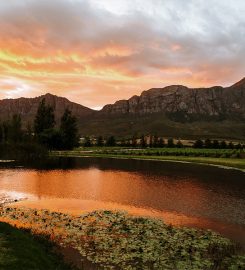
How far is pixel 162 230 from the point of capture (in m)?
30.3

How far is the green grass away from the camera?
59.6 ft

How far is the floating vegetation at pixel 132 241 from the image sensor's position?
22638mm

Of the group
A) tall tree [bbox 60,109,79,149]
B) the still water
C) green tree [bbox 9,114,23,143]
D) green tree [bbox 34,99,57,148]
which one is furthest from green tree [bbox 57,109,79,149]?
the still water

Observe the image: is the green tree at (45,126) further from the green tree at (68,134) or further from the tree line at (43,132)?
the green tree at (68,134)

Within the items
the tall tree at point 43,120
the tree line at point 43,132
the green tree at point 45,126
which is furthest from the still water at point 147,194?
the tall tree at point 43,120

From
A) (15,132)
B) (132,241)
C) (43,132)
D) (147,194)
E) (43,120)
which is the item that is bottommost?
(132,241)

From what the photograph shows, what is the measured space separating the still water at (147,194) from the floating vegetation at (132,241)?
126 inches

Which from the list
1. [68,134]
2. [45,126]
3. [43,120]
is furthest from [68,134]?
[43,120]

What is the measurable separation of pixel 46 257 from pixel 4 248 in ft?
8.63

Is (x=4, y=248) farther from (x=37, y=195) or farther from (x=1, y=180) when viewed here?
(x=1, y=180)

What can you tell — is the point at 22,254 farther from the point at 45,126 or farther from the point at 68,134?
the point at 45,126

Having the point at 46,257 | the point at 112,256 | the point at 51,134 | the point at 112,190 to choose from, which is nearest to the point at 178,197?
the point at 112,190

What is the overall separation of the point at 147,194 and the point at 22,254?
1241 inches

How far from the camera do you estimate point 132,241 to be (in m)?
26.9
